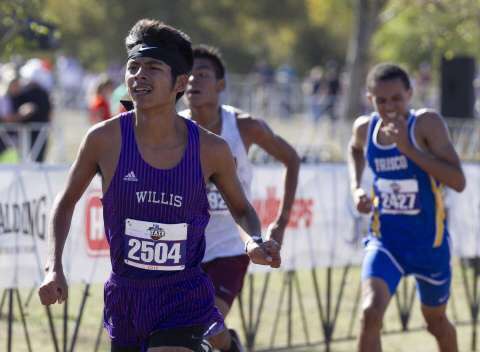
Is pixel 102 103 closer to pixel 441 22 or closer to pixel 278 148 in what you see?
pixel 441 22

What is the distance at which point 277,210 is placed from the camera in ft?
25.3

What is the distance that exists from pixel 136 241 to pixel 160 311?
0.31m

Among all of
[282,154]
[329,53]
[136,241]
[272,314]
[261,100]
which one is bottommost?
[272,314]

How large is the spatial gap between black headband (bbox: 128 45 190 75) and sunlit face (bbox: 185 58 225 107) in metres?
1.67

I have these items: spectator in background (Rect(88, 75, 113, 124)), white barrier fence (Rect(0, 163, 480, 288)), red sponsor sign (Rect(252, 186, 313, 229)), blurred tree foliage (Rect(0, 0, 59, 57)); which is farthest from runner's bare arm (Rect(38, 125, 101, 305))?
spectator in background (Rect(88, 75, 113, 124))

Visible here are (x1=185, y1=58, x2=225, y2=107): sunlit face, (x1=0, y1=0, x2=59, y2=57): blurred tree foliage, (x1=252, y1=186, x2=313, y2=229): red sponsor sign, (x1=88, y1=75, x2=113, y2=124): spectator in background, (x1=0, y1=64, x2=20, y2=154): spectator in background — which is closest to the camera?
(x1=185, y1=58, x2=225, y2=107): sunlit face

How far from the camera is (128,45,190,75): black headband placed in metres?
4.38

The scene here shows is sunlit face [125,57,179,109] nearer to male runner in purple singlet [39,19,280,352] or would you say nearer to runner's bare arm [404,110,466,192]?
male runner in purple singlet [39,19,280,352]

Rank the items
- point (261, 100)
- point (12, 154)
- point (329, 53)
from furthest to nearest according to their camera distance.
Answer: point (329, 53) → point (261, 100) → point (12, 154)

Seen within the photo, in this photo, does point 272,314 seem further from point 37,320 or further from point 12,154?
point 12,154

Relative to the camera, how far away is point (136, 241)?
4441 mm

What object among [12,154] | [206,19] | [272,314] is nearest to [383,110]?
[272,314]

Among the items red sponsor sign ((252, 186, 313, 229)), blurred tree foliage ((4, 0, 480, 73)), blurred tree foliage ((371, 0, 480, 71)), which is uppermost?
blurred tree foliage ((4, 0, 480, 73))

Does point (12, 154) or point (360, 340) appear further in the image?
point (12, 154)
